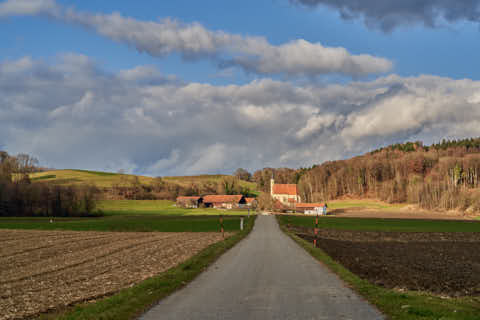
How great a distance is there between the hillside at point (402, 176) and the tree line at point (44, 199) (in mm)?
91902

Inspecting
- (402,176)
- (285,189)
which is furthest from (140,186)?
(402,176)

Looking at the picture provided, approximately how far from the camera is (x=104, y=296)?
12391 millimetres

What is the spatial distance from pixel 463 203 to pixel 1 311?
11124cm

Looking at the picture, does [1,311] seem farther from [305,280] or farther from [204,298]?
[305,280]

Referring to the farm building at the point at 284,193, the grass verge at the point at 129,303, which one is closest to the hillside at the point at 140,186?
the farm building at the point at 284,193

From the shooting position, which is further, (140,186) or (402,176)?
(402,176)

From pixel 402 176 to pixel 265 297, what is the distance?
165181 mm

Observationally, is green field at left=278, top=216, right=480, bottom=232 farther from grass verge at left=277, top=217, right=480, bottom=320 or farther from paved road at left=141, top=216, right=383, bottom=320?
grass verge at left=277, top=217, right=480, bottom=320

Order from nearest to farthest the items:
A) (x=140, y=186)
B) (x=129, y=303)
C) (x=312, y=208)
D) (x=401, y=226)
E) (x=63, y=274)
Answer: (x=129, y=303), (x=63, y=274), (x=401, y=226), (x=312, y=208), (x=140, y=186)

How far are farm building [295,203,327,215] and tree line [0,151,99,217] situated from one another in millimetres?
64158

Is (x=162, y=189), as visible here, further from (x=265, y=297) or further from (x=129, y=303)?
(x=265, y=297)

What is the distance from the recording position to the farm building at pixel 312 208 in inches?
4759

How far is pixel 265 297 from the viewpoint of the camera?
10672 millimetres

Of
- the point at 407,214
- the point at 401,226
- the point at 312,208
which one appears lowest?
the point at 407,214
